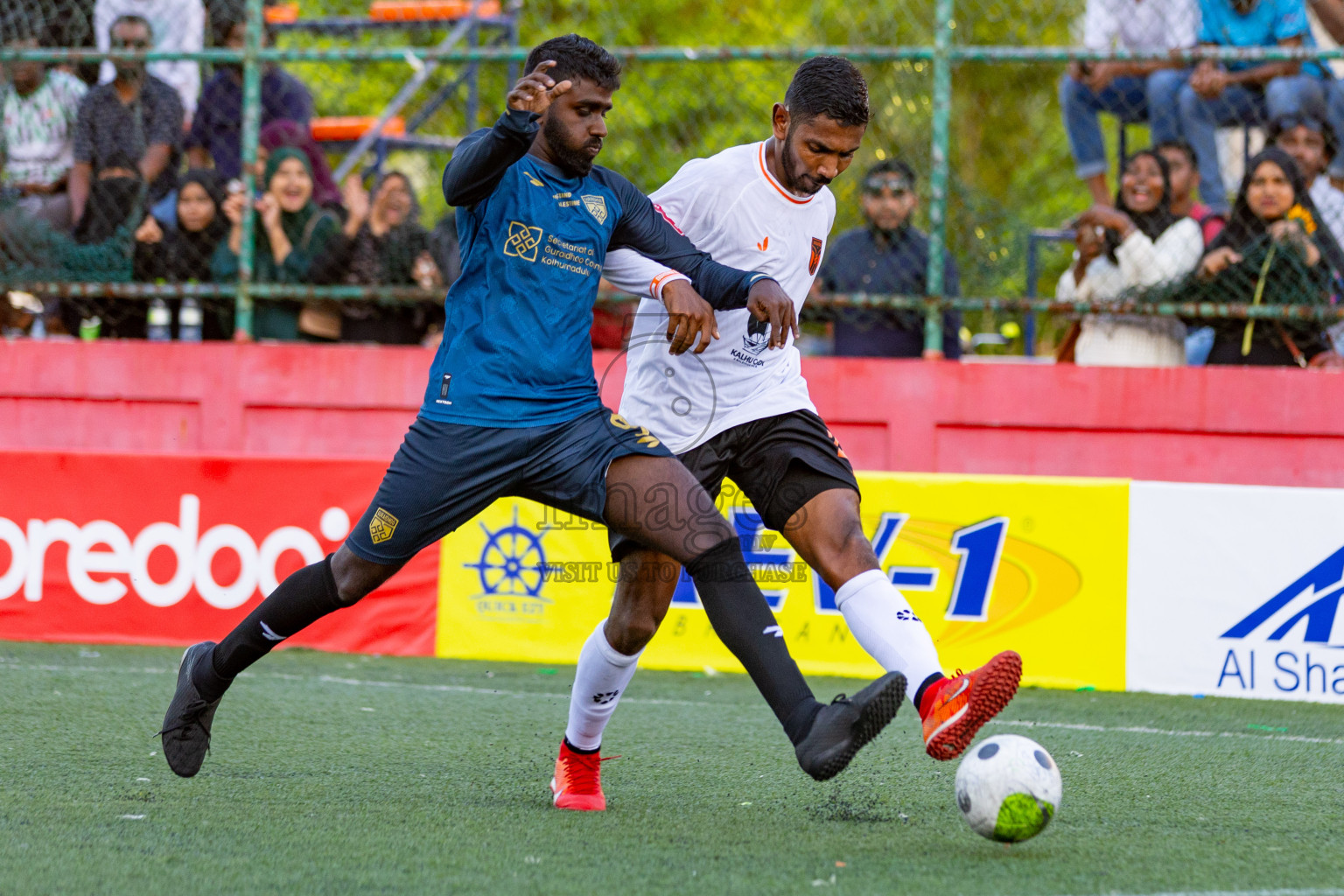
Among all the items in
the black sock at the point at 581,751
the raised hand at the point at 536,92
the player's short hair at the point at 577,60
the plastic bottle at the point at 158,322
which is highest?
the player's short hair at the point at 577,60

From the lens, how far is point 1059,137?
10.9m

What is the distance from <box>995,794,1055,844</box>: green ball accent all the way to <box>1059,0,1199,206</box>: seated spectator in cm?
548

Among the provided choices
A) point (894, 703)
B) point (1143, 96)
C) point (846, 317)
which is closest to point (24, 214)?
point (846, 317)

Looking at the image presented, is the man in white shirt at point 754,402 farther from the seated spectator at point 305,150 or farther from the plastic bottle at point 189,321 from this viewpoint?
the plastic bottle at point 189,321

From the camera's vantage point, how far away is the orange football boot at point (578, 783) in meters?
4.25

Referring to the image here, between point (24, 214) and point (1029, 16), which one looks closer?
point (1029, 16)

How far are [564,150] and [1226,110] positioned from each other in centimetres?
527

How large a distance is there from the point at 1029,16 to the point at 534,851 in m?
6.23

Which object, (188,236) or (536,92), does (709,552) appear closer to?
(536,92)

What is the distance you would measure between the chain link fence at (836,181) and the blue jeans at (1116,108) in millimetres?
16

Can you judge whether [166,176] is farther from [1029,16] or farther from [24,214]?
[1029,16]

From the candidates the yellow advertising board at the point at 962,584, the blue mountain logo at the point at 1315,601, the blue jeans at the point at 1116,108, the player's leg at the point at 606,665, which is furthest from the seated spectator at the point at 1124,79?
the player's leg at the point at 606,665

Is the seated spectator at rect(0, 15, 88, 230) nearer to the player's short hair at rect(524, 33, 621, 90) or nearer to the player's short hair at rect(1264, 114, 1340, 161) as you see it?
the player's short hair at rect(524, 33, 621, 90)

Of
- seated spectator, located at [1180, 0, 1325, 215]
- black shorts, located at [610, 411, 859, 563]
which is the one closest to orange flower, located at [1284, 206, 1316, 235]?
seated spectator, located at [1180, 0, 1325, 215]
